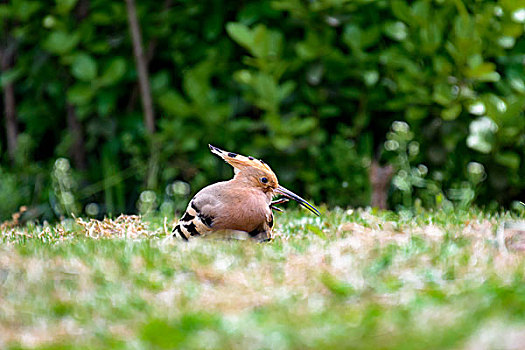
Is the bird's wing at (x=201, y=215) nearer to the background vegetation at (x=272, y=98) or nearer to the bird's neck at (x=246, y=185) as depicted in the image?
the bird's neck at (x=246, y=185)

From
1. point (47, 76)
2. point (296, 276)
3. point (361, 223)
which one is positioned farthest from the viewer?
point (47, 76)

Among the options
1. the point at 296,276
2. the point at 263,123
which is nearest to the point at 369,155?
the point at 263,123

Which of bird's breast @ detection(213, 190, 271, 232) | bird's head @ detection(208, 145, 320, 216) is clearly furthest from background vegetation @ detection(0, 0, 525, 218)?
bird's breast @ detection(213, 190, 271, 232)

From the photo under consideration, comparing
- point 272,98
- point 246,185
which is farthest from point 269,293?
point 272,98

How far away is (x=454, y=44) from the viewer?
711 centimetres

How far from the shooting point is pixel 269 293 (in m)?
3.44

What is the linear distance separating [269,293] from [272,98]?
4.02 m

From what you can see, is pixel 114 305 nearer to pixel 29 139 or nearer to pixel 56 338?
pixel 56 338

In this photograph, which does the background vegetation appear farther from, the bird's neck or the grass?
the grass

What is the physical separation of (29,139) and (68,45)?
4.44 feet

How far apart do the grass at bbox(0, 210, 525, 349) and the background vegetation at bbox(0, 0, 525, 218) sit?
9.14ft

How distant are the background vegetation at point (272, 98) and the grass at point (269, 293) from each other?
2786mm

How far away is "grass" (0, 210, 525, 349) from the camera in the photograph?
2889 millimetres

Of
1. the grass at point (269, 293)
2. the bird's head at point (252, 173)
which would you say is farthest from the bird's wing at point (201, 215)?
the bird's head at point (252, 173)
